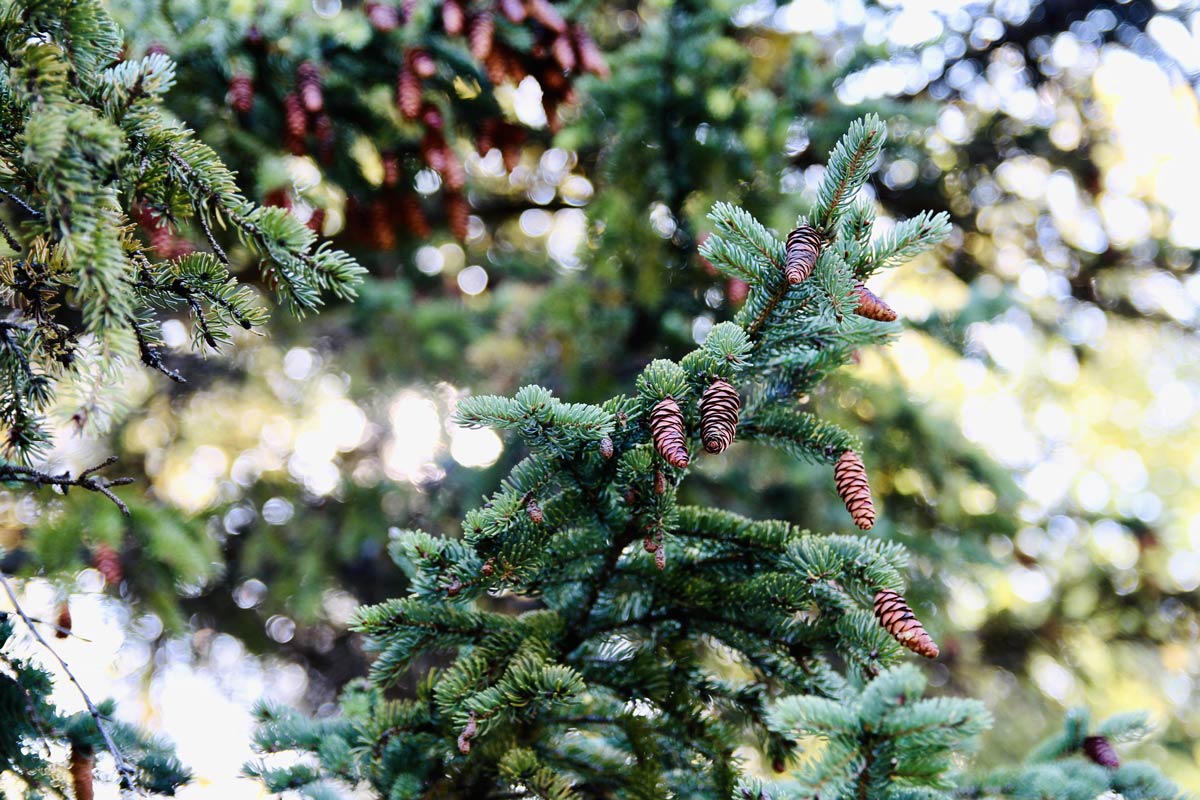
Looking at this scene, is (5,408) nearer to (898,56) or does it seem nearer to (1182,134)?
(898,56)

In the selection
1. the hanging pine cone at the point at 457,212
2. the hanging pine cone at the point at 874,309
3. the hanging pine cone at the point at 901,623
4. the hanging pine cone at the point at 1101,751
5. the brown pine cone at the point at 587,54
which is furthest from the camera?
the hanging pine cone at the point at 457,212

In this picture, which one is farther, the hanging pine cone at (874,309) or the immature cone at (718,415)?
the hanging pine cone at (874,309)

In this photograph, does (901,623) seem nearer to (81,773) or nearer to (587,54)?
(81,773)

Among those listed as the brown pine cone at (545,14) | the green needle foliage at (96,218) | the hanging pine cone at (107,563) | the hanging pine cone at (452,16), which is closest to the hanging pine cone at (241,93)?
the hanging pine cone at (452,16)

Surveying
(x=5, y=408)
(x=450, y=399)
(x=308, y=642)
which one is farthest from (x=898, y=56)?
(x=308, y=642)

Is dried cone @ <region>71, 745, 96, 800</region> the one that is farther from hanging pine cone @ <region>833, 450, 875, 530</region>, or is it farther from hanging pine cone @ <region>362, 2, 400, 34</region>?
hanging pine cone @ <region>362, 2, 400, 34</region>

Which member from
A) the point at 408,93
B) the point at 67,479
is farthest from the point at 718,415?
the point at 408,93

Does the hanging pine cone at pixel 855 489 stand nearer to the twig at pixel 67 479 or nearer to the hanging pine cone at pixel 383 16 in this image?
the twig at pixel 67 479
